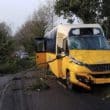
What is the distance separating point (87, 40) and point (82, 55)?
1.87m

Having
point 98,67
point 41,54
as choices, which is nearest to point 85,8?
point 41,54

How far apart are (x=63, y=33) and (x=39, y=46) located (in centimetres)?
1499

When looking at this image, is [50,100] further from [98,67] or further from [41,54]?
[41,54]

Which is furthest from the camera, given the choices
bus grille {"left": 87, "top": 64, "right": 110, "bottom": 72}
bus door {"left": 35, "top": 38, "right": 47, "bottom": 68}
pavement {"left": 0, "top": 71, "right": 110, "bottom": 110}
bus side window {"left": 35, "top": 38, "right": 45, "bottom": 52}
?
bus side window {"left": 35, "top": 38, "right": 45, "bottom": 52}

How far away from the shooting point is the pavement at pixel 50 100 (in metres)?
14.6

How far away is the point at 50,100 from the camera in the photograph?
16.5 metres

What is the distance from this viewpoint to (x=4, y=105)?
15375 mm

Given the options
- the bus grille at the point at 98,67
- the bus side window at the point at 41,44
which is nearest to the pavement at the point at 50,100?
the bus grille at the point at 98,67

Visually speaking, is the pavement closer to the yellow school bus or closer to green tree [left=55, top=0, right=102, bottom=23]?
the yellow school bus

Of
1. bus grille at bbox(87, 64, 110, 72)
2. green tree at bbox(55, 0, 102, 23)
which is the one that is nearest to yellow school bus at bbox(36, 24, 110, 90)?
bus grille at bbox(87, 64, 110, 72)

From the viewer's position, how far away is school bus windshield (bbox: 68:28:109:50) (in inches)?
813

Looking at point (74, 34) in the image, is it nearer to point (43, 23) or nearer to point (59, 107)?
point (59, 107)

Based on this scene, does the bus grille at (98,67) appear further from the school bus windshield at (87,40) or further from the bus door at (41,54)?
the bus door at (41,54)

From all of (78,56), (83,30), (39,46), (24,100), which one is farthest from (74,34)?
(39,46)
